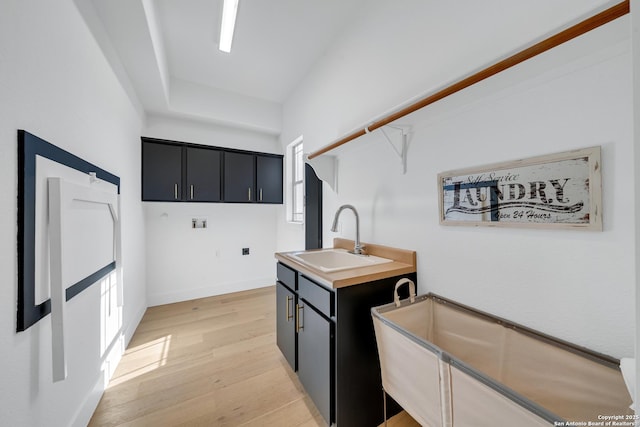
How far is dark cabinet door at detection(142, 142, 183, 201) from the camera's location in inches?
104

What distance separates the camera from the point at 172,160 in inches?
108

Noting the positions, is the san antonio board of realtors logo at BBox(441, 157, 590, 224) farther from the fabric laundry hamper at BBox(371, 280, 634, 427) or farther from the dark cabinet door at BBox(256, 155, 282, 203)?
the dark cabinet door at BBox(256, 155, 282, 203)

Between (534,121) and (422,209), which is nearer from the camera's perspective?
(534,121)

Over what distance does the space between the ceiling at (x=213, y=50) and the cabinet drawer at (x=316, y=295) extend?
202 cm

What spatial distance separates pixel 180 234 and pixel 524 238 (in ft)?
11.5

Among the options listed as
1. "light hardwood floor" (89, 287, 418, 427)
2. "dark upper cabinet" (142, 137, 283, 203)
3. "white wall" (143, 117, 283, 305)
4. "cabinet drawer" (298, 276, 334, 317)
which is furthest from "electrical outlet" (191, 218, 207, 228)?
"cabinet drawer" (298, 276, 334, 317)

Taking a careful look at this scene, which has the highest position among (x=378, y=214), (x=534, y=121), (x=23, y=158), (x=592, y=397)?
(x=534, y=121)

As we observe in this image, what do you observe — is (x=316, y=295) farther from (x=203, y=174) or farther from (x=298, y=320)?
(x=203, y=174)

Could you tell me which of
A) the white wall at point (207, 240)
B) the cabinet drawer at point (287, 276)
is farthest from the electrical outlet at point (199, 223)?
the cabinet drawer at point (287, 276)

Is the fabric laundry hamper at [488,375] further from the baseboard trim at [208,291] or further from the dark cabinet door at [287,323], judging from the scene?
the baseboard trim at [208,291]

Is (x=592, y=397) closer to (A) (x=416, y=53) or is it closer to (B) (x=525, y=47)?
(B) (x=525, y=47)

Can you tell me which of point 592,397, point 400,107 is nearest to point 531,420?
point 592,397

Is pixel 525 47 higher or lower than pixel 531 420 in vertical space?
higher

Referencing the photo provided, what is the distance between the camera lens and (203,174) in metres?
2.89
